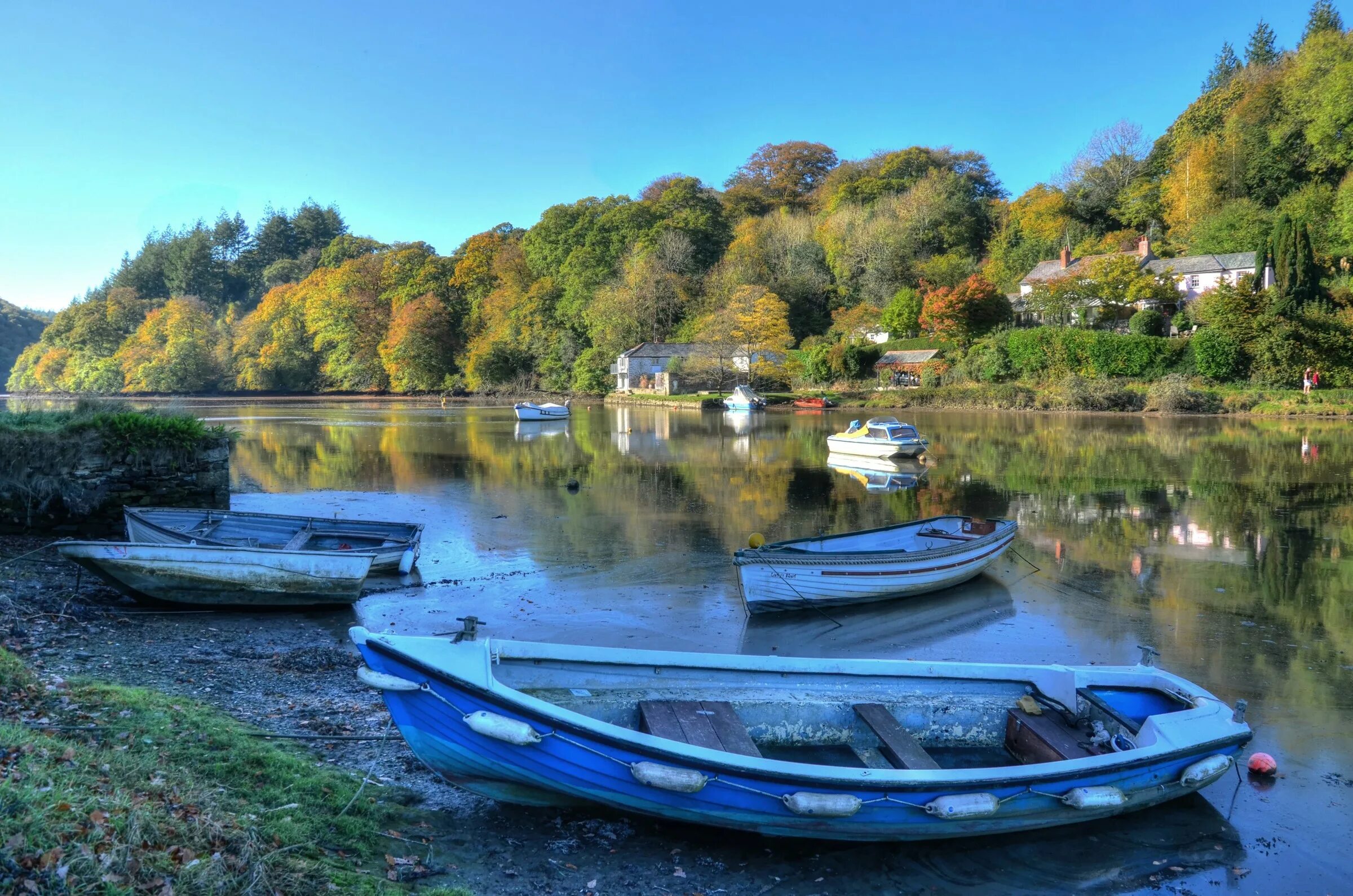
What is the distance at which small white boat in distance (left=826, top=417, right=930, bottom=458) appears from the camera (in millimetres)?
28312

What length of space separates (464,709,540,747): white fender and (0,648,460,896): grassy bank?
34.6 inches

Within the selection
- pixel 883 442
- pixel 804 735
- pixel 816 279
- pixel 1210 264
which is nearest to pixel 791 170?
pixel 816 279

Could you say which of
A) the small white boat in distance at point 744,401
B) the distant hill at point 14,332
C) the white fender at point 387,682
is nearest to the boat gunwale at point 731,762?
the white fender at point 387,682

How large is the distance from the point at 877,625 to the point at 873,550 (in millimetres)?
2037

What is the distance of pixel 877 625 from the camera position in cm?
1185

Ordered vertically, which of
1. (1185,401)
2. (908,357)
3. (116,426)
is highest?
(908,357)

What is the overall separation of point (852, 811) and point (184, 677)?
21.3 feet

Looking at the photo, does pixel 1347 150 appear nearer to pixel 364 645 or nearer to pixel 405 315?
pixel 364 645

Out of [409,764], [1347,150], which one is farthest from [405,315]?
[409,764]

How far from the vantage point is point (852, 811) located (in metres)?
5.31

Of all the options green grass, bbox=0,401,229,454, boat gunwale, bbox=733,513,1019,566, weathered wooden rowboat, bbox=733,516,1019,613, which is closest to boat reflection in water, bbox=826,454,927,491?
boat gunwale, bbox=733,513,1019,566

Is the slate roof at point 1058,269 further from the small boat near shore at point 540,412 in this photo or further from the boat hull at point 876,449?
the boat hull at point 876,449

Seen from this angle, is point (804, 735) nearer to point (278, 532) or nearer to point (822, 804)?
point (822, 804)

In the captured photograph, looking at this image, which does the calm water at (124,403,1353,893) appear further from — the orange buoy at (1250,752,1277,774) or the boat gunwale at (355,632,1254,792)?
the boat gunwale at (355,632,1254,792)
